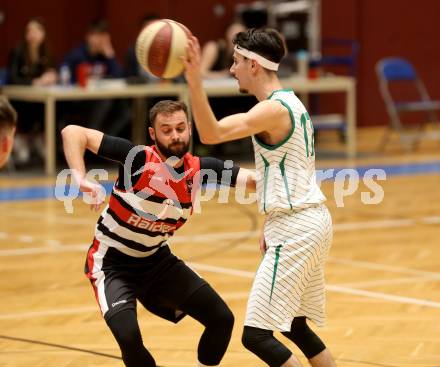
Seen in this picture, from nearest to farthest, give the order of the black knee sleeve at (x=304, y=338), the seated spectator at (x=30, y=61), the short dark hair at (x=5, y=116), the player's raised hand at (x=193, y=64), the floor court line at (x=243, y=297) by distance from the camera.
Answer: the short dark hair at (x=5, y=116), the player's raised hand at (x=193, y=64), the black knee sleeve at (x=304, y=338), the floor court line at (x=243, y=297), the seated spectator at (x=30, y=61)

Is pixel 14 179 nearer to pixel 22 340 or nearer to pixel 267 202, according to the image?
pixel 22 340

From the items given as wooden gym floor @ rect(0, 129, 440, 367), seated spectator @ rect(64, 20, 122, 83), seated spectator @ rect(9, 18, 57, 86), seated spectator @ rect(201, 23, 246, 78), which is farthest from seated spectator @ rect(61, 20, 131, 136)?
wooden gym floor @ rect(0, 129, 440, 367)

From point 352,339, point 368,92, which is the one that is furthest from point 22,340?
point 368,92

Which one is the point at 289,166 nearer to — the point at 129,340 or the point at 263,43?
the point at 263,43

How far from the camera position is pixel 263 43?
5.14 m

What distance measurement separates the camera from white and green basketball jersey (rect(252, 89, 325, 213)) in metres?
5.16

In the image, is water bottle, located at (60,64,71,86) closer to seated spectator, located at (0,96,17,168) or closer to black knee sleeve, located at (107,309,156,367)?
black knee sleeve, located at (107,309,156,367)

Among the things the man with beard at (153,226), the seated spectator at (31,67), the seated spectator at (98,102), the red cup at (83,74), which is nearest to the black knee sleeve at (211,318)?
the man with beard at (153,226)

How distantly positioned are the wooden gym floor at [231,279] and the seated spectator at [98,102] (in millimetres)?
1599

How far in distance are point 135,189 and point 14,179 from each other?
881cm

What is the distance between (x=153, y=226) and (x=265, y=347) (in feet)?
2.97

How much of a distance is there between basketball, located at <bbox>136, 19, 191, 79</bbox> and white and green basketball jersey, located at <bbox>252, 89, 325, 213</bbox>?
500 millimetres

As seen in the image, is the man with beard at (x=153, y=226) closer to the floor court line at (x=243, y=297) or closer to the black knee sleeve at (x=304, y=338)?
the black knee sleeve at (x=304, y=338)

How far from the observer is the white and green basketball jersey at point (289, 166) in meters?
5.16
